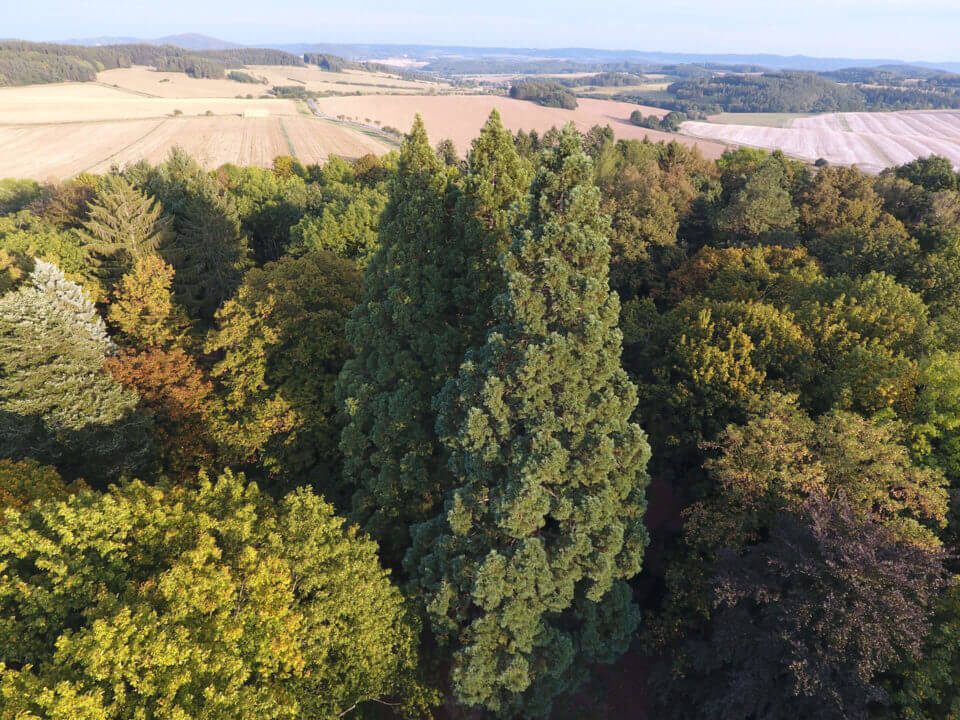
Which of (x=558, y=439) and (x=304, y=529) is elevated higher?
(x=558, y=439)

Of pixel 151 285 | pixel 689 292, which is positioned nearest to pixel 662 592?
pixel 689 292

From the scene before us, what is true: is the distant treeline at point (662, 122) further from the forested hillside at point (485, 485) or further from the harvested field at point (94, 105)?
the forested hillside at point (485, 485)

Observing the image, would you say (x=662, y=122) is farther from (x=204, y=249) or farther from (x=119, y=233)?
(x=119, y=233)

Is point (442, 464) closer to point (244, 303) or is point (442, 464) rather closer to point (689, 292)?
point (244, 303)

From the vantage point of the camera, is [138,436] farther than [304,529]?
Yes

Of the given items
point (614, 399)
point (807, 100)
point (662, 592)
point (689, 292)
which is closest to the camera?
point (614, 399)
